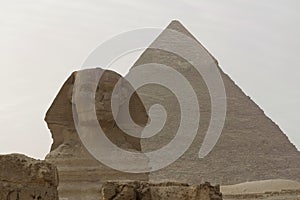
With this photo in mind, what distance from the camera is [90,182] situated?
6527 mm

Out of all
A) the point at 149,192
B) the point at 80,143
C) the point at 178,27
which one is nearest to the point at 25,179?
the point at 149,192

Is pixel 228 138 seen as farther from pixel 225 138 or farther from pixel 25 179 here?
pixel 25 179

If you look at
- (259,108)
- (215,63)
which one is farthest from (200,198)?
(259,108)

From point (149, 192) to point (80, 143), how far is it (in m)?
2.14

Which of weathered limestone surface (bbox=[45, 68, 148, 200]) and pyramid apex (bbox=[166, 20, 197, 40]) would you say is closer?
weathered limestone surface (bbox=[45, 68, 148, 200])

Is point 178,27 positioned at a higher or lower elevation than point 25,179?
higher

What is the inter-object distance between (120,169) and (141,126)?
59 centimetres

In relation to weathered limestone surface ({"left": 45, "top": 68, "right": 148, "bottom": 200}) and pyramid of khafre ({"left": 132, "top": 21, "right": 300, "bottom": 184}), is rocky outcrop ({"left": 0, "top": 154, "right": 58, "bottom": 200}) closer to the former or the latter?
weathered limestone surface ({"left": 45, "top": 68, "right": 148, "bottom": 200})

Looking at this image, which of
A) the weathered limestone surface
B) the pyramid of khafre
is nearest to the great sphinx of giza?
the pyramid of khafre

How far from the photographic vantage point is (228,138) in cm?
6306

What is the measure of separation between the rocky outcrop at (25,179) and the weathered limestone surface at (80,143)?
9.54 ft

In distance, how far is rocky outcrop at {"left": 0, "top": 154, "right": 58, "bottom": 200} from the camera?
3268 mm

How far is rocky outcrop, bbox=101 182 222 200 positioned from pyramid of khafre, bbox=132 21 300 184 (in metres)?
48.3

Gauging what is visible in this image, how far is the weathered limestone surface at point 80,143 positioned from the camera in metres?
6.51
